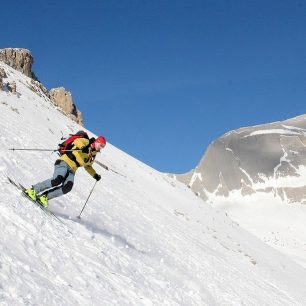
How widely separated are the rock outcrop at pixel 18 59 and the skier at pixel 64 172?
37307mm

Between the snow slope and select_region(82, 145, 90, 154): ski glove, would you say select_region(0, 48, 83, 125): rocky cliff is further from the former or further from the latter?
select_region(82, 145, 90, 154): ski glove

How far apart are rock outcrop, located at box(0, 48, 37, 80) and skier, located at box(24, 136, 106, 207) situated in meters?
37.3

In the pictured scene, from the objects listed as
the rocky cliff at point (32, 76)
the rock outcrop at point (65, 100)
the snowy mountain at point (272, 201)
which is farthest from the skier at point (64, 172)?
the snowy mountain at point (272, 201)

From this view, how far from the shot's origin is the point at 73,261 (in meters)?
9.54

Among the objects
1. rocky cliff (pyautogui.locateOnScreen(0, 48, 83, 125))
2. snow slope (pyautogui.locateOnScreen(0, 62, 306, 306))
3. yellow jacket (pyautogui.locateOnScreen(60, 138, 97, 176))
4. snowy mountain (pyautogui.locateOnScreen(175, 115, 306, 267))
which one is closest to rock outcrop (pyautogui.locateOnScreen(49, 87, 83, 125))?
rocky cliff (pyautogui.locateOnScreen(0, 48, 83, 125))

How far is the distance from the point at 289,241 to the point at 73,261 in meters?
103

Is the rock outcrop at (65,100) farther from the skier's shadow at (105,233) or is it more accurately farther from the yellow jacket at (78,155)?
the yellow jacket at (78,155)

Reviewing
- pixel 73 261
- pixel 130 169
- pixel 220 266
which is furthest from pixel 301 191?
pixel 73 261

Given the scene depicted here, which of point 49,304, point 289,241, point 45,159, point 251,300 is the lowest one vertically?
point 49,304

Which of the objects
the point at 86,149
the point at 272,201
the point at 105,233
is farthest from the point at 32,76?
the point at 272,201

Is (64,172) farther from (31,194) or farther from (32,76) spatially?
(32,76)

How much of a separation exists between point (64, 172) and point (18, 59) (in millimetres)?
39302

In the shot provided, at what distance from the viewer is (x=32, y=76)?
50.0 m

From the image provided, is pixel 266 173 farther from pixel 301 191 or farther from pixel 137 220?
pixel 137 220
